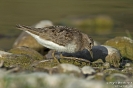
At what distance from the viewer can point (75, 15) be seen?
71.6 feet

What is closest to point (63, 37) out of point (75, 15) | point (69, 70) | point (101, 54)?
point (101, 54)

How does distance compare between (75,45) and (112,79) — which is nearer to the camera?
(112,79)

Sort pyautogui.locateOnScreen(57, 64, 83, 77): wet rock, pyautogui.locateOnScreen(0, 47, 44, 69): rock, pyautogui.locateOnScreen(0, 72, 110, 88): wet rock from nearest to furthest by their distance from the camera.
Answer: pyautogui.locateOnScreen(0, 72, 110, 88): wet rock → pyautogui.locateOnScreen(57, 64, 83, 77): wet rock → pyautogui.locateOnScreen(0, 47, 44, 69): rock

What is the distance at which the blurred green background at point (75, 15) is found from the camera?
1852cm

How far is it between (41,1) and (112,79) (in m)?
16.7

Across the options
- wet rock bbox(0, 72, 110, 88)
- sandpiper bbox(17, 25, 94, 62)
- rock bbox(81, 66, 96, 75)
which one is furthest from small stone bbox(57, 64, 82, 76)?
sandpiper bbox(17, 25, 94, 62)

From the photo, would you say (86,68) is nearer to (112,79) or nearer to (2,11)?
(112,79)

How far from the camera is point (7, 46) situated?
15.7 meters

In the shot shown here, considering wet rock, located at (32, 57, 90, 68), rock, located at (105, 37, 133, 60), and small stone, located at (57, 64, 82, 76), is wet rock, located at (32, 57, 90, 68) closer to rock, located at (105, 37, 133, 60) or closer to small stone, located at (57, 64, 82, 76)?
small stone, located at (57, 64, 82, 76)

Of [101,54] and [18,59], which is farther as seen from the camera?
[101,54]

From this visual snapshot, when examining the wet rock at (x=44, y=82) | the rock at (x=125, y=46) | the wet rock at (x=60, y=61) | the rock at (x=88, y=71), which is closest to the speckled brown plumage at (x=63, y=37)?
the wet rock at (x=60, y=61)

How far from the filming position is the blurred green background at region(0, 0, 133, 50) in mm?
18516

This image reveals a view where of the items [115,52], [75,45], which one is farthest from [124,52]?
[75,45]

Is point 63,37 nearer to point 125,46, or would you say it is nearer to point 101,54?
point 101,54
